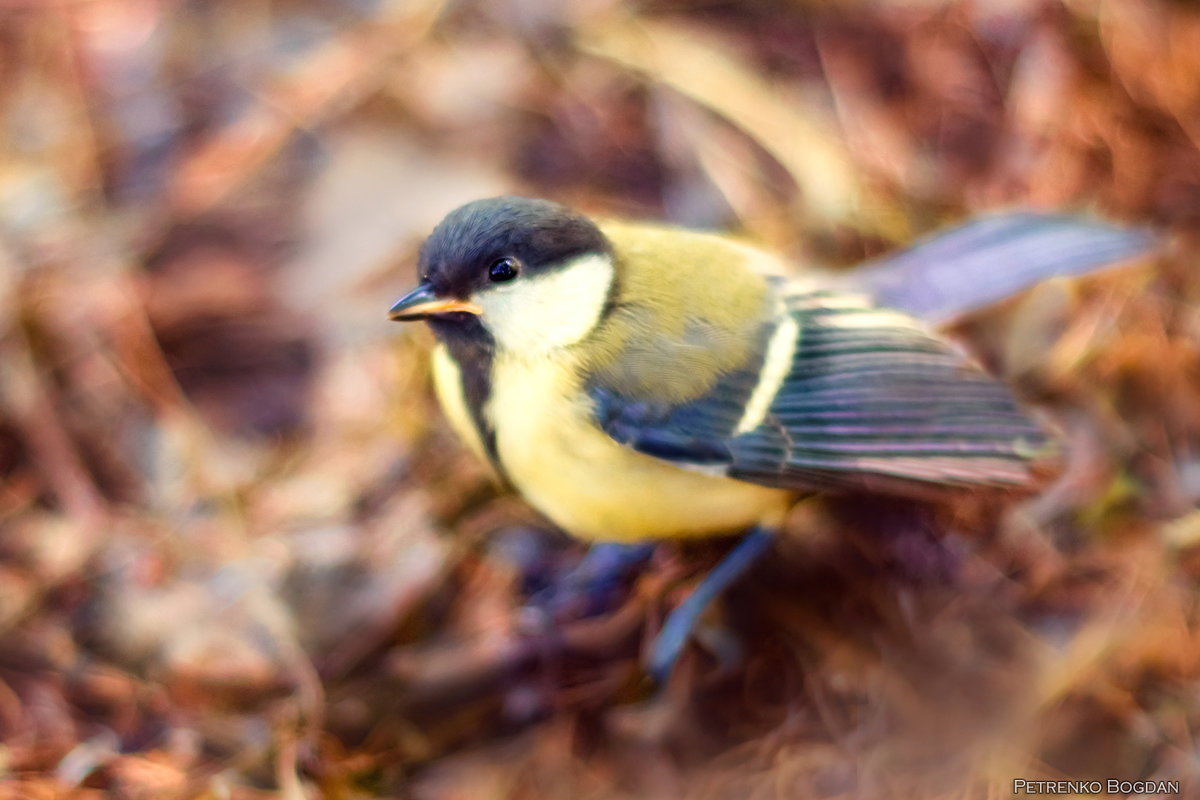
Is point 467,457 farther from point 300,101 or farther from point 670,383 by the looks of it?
point 300,101

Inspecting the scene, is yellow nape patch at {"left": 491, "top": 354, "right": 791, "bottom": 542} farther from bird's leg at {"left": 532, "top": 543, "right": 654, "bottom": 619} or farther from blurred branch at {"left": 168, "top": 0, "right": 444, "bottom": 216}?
blurred branch at {"left": 168, "top": 0, "right": 444, "bottom": 216}

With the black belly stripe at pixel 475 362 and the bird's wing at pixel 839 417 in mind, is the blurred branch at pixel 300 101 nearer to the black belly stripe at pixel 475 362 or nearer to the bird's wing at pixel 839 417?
the black belly stripe at pixel 475 362

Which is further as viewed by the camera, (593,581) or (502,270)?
(593,581)

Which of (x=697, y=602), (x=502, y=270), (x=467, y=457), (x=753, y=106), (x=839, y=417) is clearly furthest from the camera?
(x=753, y=106)

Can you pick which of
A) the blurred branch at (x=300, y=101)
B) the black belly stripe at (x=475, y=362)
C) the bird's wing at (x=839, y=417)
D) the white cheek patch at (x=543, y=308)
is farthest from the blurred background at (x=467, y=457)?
the white cheek patch at (x=543, y=308)

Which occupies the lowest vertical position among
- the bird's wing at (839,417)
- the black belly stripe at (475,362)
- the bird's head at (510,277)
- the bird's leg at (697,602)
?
the bird's leg at (697,602)

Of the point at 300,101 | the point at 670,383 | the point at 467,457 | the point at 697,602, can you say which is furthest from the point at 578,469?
the point at 300,101
